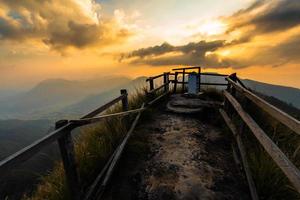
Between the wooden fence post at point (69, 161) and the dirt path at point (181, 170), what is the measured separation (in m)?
0.80

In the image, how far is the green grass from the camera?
454 centimetres

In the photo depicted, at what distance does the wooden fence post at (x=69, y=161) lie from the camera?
3508 millimetres

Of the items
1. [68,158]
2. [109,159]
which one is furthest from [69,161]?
[109,159]

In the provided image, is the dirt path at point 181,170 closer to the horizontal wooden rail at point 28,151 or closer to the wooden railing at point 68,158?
the wooden railing at point 68,158

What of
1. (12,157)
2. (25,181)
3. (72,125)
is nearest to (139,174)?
(72,125)

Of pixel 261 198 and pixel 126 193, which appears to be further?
pixel 126 193

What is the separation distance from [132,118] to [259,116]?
4.89 m

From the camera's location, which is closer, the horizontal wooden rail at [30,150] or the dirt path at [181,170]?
the horizontal wooden rail at [30,150]

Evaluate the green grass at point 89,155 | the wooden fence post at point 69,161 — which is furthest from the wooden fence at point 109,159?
the green grass at point 89,155

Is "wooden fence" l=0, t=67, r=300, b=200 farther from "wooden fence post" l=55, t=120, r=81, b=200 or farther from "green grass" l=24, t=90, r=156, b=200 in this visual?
"green grass" l=24, t=90, r=156, b=200

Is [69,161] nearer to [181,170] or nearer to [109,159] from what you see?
[109,159]

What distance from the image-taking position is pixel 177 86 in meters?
15.7

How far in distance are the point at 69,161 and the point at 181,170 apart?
8.38 ft

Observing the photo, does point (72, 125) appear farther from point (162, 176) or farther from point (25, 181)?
point (25, 181)
